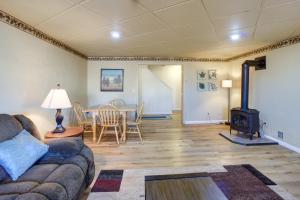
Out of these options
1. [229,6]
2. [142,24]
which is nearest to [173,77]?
[142,24]

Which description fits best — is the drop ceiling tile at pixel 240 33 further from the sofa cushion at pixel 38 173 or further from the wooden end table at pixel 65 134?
the sofa cushion at pixel 38 173

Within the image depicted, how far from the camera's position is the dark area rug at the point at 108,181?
244cm

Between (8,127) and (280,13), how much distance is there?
11.2ft

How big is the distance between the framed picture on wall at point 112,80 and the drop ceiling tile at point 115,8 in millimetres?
A: 3624

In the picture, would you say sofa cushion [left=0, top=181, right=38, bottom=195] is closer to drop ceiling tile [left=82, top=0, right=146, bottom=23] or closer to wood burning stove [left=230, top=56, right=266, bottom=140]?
drop ceiling tile [left=82, top=0, right=146, bottom=23]

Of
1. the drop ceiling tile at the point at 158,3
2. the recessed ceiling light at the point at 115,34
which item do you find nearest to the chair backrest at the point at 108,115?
the recessed ceiling light at the point at 115,34

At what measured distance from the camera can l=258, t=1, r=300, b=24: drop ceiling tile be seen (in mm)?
2324

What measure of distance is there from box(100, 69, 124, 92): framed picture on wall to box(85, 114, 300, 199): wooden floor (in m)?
1.91

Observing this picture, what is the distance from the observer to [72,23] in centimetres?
291

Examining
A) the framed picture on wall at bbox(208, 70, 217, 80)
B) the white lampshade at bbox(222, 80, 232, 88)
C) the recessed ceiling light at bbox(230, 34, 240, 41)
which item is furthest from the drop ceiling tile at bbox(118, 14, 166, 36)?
the framed picture on wall at bbox(208, 70, 217, 80)

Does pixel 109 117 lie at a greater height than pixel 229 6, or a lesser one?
lesser

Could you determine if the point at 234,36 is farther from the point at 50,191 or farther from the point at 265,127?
the point at 50,191

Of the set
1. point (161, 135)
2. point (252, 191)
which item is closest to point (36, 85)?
point (161, 135)

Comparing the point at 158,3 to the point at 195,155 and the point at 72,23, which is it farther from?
the point at 195,155
